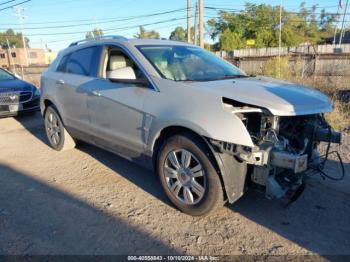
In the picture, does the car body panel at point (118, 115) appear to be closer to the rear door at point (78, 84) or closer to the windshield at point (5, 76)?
the rear door at point (78, 84)

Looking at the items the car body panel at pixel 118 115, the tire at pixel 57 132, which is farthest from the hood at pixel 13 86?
the car body panel at pixel 118 115

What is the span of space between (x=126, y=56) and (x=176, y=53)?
654 millimetres

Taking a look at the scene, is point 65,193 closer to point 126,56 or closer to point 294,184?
point 126,56

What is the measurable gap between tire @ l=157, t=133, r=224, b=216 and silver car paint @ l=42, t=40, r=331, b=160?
190mm

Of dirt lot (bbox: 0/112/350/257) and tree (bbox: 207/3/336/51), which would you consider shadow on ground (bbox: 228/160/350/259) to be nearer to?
dirt lot (bbox: 0/112/350/257)

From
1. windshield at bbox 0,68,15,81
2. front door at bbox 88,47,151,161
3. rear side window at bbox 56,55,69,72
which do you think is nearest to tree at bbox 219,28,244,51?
windshield at bbox 0,68,15,81

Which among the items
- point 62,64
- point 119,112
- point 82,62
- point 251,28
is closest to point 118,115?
point 119,112

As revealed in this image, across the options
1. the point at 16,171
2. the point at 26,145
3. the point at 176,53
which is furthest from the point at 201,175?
the point at 26,145

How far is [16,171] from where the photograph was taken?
4766mm

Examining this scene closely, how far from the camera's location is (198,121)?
2.97 m

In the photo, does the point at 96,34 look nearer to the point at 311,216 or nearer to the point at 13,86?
the point at 13,86

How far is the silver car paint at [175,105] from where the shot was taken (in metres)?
2.84

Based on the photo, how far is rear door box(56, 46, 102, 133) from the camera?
14.6 feet

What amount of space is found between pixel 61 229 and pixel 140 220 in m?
0.80
